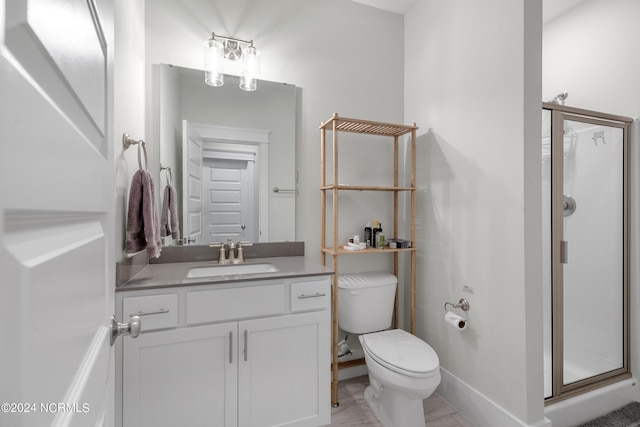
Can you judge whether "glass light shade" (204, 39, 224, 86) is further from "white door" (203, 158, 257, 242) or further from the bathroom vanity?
the bathroom vanity

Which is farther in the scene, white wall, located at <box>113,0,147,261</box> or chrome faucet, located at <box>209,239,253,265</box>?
chrome faucet, located at <box>209,239,253,265</box>

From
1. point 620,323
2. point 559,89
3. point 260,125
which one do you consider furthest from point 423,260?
point 559,89

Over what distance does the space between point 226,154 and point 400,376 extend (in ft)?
5.33

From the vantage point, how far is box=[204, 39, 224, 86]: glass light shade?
1814 millimetres

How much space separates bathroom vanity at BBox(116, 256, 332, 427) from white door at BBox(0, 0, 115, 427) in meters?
0.75

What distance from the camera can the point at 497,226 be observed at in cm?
156

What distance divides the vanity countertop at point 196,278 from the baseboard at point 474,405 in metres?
1.11

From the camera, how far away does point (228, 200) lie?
1.94 m

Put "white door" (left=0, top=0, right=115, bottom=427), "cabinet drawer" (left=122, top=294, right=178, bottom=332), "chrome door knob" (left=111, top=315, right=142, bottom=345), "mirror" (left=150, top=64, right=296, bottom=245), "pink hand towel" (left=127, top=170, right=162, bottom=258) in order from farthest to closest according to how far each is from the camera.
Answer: "mirror" (left=150, top=64, right=296, bottom=245), "pink hand towel" (left=127, top=170, right=162, bottom=258), "cabinet drawer" (left=122, top=294, right=178, bottom=332), "chrome door knob" (left=111, top=315, right=142, bottom=345), "white door" (left=0, top=0, right=115, bottom=427)

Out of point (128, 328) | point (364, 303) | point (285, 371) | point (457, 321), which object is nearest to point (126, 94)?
point (128, 328)

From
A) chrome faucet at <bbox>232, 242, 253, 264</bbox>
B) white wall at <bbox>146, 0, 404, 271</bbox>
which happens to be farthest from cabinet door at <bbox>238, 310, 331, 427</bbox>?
white wall at <bbox>146, 0, 404, 271</bbox>

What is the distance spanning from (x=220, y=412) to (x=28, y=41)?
1550 millimetres

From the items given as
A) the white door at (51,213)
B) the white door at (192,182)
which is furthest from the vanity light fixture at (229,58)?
the white door at (51,213)

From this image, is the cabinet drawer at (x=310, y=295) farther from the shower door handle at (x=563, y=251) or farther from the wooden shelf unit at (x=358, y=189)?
the shower door handle at (x=563, y=251)
